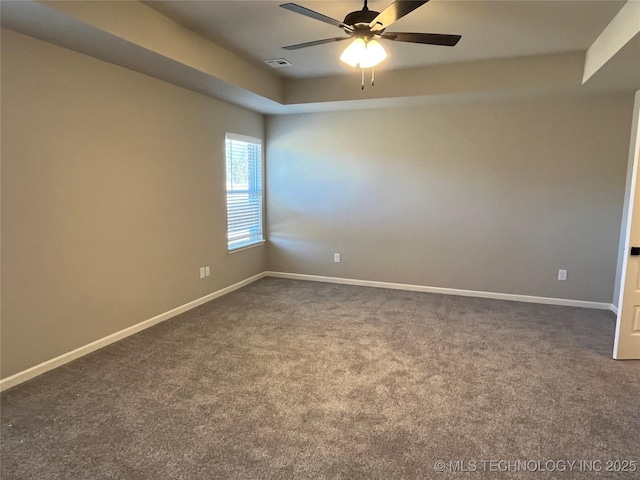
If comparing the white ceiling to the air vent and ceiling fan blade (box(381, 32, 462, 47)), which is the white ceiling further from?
ceiling fan blade (box(381, 32, 462, 47))

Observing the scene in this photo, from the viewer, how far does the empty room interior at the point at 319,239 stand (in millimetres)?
2217

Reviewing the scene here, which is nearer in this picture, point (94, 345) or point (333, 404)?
point (333, 404)

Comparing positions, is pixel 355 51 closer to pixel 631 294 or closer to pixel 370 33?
pixel 370 33

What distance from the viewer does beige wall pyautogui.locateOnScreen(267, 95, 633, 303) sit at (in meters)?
4.37

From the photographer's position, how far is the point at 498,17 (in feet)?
9.53

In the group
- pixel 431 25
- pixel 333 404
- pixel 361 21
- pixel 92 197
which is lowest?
pixel 333 404

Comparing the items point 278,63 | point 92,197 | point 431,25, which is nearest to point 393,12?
point 431,25

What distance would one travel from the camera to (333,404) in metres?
2.48

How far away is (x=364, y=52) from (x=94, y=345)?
125 inches

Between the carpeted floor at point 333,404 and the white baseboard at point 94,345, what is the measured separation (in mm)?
70

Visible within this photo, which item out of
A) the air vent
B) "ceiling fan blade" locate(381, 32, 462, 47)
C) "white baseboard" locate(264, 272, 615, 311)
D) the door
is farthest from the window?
the door

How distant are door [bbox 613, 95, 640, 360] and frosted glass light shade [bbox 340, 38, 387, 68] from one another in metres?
2.17

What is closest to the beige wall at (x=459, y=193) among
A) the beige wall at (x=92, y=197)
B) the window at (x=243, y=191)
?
the window at (x=243, y=191)

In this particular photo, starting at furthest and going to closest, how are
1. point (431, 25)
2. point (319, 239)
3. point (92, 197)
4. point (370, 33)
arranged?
1. point (319, 239)
2. point (92, 197)
3. point (431, 25)
4. point (370, 33)
